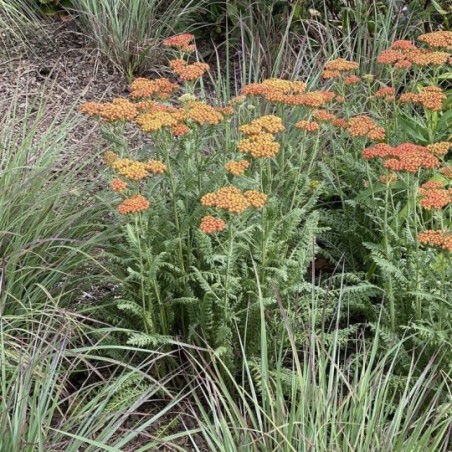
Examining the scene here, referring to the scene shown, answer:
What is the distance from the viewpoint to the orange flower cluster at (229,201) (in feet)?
6.65

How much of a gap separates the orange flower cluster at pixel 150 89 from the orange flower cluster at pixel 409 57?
0.83m

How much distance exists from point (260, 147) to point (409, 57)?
98 cm

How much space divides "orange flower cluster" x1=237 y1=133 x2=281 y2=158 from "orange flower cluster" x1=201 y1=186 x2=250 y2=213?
0.53 feet

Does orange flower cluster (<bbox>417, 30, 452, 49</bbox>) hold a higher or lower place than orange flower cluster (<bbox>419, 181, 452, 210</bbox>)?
higher

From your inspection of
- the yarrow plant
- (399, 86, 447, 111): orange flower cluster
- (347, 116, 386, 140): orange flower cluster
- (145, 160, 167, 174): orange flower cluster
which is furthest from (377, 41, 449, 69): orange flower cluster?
(145, 160, 167, 174): orange flower cluster

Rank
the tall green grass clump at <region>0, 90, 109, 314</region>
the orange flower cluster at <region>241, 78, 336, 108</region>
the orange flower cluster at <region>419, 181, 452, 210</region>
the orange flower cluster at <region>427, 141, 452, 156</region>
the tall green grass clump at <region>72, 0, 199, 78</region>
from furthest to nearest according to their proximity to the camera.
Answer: the tall green grass clump at <region>72, 0, 199, 78</region>
the tall green grass clump at <region>0, 90, 109, 314</region>
the orange flower cluster at <region>241, 78, 336, 108</region>
the orange flower cluster at <region>427, 141, 452, 156</region>
the orange flower cluster at <region>419, 181, 452, 210</region>

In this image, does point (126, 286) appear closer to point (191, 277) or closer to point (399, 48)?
point (191, 277)

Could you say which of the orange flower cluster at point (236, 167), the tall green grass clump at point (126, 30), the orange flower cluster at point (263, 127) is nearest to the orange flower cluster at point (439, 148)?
the orange flower cluster at point (263, 127)

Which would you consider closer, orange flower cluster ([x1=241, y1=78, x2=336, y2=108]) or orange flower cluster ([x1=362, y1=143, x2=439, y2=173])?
orange flower cluster ([x1=362, y1=143, x2=439, y2=173])

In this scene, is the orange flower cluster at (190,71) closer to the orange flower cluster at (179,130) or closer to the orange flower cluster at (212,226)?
the orange flower cluster at (179,130)

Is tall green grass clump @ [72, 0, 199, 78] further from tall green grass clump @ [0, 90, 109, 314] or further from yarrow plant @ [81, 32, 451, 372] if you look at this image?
yarrow plant @ [81, 32, 451, 372]

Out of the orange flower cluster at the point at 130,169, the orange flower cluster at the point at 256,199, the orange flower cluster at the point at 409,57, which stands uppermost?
the orange flower cluster at the point at 130,169

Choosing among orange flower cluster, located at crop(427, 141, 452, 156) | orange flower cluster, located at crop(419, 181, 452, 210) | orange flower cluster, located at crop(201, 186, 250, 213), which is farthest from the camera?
orange flower cluster, located at crop(427, 141, 452, 156)

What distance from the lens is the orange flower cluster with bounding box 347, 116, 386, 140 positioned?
254 centimetres
